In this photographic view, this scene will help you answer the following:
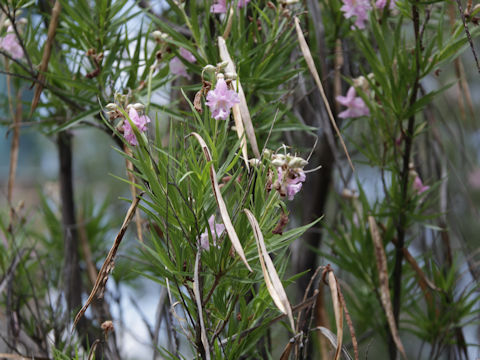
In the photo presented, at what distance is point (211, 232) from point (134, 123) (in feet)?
0.45

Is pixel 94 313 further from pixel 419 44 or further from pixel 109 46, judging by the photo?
pixel 419 44

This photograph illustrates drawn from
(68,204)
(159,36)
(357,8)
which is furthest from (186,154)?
(68,204)

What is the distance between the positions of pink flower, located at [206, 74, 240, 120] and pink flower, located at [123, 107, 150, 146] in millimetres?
76

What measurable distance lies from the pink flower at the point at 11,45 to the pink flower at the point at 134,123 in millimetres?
334

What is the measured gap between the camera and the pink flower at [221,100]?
0.58m

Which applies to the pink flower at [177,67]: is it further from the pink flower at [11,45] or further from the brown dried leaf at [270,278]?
the brown dried leaf at [270,278]

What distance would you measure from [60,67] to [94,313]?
409mm

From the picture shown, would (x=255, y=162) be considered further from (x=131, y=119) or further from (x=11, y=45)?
(x=11, y=45)

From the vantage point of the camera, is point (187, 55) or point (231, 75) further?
point (187, 55)

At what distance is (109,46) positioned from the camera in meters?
0.86

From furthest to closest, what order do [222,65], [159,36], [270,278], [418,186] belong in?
[418,186] < [159,36] < [222,65] < [270,278]

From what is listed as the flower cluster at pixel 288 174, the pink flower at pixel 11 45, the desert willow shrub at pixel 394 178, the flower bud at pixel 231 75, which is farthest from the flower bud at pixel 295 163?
the pink flower at pixel 11 45

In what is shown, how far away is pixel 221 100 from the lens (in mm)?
590

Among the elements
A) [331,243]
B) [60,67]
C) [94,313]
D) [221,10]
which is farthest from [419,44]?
[94,313]
